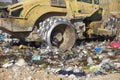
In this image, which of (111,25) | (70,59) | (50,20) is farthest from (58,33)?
(111,25)

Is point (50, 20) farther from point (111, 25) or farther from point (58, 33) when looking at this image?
point (111, 25)

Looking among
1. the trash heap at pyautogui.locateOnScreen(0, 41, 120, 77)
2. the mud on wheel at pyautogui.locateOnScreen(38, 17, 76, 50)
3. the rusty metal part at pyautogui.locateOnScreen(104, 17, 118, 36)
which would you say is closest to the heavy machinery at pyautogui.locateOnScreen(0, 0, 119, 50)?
the mud on wheel at pyautogui.locateOnScreen(38, 17, 76, 50)

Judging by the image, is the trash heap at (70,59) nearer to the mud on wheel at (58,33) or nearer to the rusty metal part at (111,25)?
the mud on wheel at (58,33)

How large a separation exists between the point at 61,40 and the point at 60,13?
2.60 feet

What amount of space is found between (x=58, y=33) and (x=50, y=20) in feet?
1.60

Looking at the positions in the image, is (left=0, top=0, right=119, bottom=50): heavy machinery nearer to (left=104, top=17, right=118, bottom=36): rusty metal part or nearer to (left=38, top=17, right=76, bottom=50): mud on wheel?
(left=38, top=17, right=76, bottom=50): mud on wheel

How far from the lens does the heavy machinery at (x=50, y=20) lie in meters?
10.5

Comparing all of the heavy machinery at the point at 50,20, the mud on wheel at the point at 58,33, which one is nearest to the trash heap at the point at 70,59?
the mud on wheel at the point at 58,33

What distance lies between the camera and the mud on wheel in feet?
34.8

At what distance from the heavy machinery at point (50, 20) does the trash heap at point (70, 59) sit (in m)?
0.40

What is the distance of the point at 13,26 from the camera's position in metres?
10.5

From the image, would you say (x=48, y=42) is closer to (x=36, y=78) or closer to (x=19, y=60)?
(x=19, y=60)

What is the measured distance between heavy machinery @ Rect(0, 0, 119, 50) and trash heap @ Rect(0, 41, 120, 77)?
40cm

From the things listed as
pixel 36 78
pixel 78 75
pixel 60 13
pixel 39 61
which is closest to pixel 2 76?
pixel 36 78
